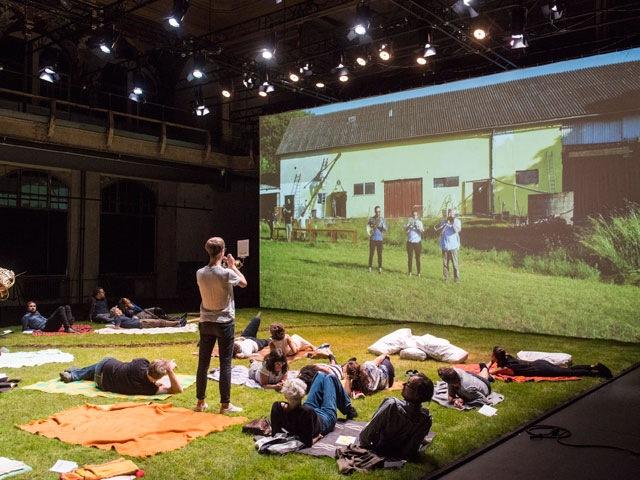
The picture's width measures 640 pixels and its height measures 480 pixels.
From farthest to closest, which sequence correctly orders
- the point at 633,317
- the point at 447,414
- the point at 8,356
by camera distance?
the point at 633,317
the point at 8,356
the point at 447,414

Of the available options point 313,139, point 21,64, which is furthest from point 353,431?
point 21,64

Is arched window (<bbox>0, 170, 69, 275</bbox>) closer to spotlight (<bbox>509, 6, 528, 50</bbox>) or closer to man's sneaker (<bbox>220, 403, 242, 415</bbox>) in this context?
man's sneaker (<bbox>220, 403, 242, 415</bbox>)

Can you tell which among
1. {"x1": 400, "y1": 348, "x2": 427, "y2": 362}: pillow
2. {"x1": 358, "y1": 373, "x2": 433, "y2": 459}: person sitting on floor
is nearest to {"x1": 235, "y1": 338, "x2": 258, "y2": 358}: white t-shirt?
{"x1": 400, "y1": 348, "x2": 427, "y2": 362}: pillow

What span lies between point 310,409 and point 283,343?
3.28m

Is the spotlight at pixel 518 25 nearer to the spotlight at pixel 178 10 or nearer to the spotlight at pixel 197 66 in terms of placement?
the spotlight at pixel 178 10

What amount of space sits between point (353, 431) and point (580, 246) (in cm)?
757

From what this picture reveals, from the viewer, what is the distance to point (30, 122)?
1322 cm

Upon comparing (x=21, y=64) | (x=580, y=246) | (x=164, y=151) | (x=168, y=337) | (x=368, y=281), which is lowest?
(x=168, y=337)

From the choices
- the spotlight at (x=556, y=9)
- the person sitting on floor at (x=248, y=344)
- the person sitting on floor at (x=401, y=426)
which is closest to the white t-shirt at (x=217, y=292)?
the person sitting on floor at (x=401, y=426)

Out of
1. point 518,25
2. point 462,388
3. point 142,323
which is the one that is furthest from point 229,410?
point 518,25

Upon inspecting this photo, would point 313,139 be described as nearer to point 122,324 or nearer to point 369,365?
point 122,324

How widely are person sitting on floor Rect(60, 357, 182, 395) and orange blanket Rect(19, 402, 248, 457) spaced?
0.41 m

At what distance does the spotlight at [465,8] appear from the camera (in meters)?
9.09

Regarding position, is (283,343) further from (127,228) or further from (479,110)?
(127,228)
